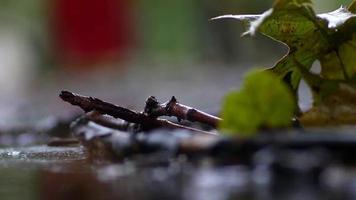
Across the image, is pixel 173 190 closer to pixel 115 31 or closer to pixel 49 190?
pixel 49 190

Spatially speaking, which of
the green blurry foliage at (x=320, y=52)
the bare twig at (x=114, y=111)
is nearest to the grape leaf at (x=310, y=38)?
the green blurry foliage at (x=320, y=52)

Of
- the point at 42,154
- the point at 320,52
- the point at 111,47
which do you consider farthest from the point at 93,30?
the point at 320,52

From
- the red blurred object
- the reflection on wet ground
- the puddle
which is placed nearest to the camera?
the reflection on wet ground

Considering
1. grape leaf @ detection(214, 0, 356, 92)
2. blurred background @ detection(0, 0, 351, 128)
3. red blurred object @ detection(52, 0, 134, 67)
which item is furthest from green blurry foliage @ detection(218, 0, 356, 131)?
red blurred object @ detection(52, 0, 134, 67)

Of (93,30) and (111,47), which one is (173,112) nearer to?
(111,47)

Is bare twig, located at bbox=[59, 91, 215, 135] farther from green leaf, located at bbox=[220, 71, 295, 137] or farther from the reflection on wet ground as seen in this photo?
green leaf, located at bbox=[220, 71, 295, 137]
